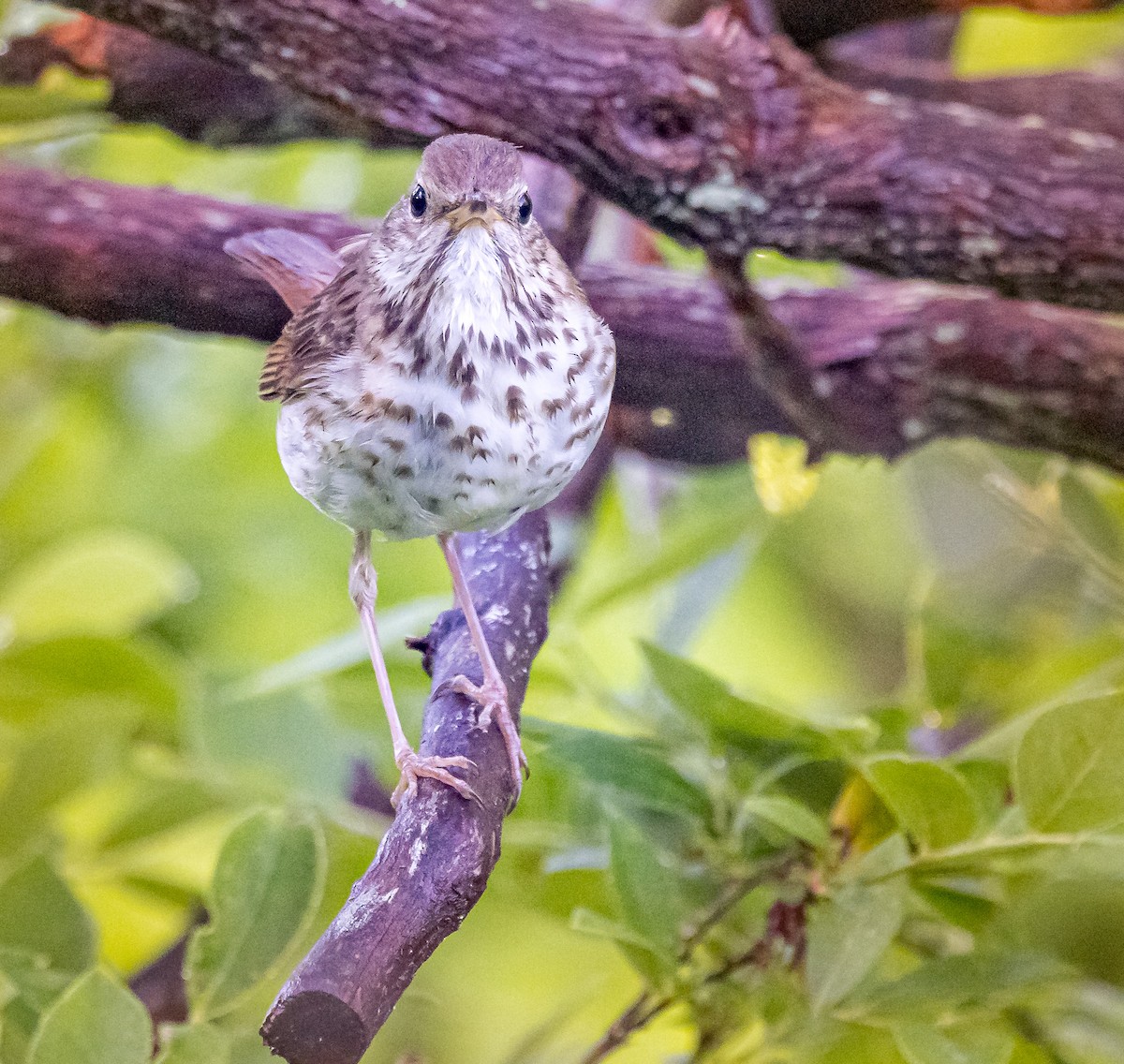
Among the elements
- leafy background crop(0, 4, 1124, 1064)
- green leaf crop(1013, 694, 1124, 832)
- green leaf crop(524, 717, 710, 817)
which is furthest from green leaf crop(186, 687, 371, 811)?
green leaf crop(1013, 694, 1124, 832)

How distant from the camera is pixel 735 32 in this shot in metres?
1.09

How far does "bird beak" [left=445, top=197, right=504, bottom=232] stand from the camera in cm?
80

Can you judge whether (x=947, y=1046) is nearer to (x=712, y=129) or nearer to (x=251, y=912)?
(x=251, y=912)

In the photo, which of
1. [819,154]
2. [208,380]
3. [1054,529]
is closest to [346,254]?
[819,154]

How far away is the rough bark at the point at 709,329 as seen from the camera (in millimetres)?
1124

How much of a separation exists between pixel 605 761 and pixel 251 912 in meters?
0.31

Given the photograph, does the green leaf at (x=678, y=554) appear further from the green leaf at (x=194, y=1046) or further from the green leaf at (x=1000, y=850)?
the green leaf at (x=194, y=1046)

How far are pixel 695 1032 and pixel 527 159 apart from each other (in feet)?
2.41

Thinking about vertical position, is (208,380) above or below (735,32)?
below

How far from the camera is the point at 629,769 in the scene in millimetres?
1045

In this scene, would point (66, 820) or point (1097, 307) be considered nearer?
point (1097, 307)

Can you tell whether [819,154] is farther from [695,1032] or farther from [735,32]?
[695,1032]

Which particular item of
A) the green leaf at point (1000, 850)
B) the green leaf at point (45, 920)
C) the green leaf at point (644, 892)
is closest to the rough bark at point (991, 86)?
the green leaf at point (1000, 850)

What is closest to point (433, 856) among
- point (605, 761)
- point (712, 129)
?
point (605, 761)
